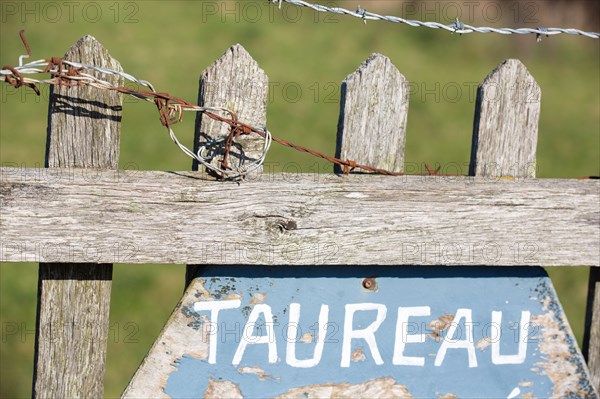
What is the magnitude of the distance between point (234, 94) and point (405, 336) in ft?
2.82

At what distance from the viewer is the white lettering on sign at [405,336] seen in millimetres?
2146

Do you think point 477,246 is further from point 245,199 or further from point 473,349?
point 245,199

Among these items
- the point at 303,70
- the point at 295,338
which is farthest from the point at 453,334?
the point at 303,70

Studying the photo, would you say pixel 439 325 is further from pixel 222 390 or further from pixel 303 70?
pixel 303 70

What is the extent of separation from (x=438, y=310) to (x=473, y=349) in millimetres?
166

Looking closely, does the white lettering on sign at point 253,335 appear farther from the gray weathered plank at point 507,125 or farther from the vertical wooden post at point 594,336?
the vertical wooden post at point 594,336

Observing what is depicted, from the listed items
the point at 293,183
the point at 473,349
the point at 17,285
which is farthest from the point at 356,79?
the point at 17,285

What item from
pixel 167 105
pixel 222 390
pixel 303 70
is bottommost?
pixel 222 390

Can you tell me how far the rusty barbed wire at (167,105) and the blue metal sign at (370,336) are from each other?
0.29m

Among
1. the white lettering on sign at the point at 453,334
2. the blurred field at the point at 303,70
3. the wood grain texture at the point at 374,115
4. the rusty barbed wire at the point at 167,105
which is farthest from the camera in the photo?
the blurred field at the point at 303,70

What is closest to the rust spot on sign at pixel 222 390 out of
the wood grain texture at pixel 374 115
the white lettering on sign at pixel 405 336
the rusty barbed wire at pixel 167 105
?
the white lettering on sign at pixel 405 336

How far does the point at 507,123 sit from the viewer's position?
2.20 metres

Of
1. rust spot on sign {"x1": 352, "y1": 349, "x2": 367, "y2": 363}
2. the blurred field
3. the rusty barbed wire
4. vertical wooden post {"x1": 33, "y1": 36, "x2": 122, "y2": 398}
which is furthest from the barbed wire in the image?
the blurred field

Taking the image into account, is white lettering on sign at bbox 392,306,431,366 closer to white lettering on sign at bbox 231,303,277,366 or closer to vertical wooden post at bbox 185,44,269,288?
white lettering on sign at bbox 231,303,277,366
